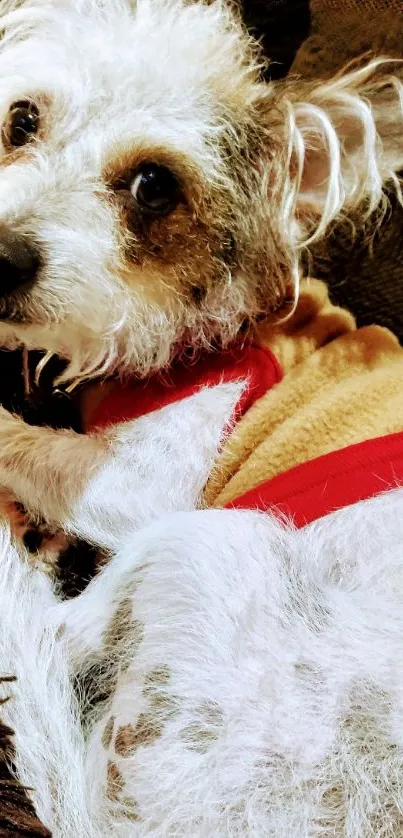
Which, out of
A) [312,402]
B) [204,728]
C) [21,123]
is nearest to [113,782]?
[204,728]

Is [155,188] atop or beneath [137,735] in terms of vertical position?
atop

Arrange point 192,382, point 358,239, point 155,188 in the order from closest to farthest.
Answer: point 155,188 < point 192,382 < point 358,239

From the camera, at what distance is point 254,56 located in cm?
166

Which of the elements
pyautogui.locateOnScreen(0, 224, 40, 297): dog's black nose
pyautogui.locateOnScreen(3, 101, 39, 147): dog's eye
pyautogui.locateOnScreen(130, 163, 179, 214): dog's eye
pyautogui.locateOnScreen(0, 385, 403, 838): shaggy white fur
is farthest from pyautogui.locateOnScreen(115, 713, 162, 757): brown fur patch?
pyautogui.locateOnScreen(3, 101, 39, 147): dog's eye

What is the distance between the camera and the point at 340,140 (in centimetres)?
152

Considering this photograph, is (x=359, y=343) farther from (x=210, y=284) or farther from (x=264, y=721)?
(x=264, y=721)

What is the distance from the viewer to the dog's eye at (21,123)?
4.79 ft

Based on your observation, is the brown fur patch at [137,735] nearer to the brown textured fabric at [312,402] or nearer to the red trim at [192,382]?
the brown textured fabric at [312,402]

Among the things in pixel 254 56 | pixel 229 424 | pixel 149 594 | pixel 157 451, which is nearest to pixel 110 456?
pixel 157 451

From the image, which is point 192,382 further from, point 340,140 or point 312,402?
point 340,140

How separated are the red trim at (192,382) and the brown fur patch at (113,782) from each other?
683mm

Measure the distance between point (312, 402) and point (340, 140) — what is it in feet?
1.74

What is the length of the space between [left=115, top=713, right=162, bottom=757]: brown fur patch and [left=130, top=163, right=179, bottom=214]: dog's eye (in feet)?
2.92

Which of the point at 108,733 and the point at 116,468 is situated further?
the point at 116,468
